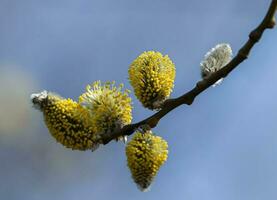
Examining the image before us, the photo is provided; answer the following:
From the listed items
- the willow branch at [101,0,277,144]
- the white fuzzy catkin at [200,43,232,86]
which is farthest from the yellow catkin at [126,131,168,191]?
the white fuzzy catkin at [200,43,232,86]

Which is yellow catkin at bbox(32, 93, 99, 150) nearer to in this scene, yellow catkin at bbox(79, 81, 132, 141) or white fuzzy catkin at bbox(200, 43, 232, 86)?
yellow catkin at bbox(79, 81, 132, 141)

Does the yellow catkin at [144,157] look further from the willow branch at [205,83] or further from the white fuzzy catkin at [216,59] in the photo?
the white fuzzy catkin at [216,59]

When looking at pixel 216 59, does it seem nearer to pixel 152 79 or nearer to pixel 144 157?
pixel 152 79

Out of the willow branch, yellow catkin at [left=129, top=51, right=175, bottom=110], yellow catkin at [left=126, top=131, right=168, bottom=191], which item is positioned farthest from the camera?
yellow catkin at [left=129, top=51, right=175, bottom=110]

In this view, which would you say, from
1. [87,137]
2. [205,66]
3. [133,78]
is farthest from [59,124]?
[205,66]

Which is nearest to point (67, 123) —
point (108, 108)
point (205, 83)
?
point (108, 108)
